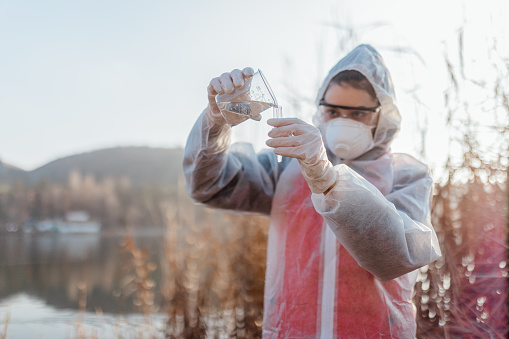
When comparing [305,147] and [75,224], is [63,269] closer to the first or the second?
[75,224]

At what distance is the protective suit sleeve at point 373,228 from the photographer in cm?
100

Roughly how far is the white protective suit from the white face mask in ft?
0.20

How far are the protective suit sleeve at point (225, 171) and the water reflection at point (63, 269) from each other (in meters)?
3.26

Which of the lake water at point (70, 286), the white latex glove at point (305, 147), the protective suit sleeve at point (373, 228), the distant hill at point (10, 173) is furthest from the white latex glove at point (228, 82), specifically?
the distant hill at point (10, 173)

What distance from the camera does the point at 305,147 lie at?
3.22 ft

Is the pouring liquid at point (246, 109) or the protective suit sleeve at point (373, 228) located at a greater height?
the pouring liquid at point (246, 109)

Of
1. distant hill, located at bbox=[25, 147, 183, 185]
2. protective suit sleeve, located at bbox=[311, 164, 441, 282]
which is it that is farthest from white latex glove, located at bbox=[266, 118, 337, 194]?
distant hill, located at bbox=[25, 147, 183, 185]

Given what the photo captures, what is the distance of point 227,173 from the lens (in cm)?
148

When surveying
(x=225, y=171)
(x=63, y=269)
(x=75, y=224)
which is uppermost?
(x=225, y=171)

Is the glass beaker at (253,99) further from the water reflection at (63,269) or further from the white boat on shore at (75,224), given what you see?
the white boat on shore at (75,224)

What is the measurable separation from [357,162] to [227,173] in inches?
19.6

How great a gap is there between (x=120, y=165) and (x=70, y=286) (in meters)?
5.19

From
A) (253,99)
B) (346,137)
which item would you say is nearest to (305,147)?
(253,99)

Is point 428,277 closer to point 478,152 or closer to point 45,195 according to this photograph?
point 478,152
